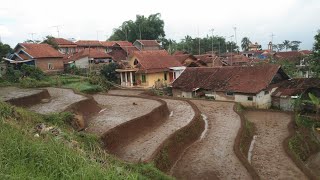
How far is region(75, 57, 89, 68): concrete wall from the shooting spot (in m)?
42.7

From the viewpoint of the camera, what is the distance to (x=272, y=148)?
669 inches

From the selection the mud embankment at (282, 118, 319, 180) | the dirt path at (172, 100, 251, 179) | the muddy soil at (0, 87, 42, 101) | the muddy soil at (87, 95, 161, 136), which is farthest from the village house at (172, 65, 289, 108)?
the muddy soil at (0, 87, 42, 101)

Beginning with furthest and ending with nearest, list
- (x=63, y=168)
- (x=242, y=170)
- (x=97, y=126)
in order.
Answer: (x=97, y=126) → (x=242, y=170) → (x=63, y=168)

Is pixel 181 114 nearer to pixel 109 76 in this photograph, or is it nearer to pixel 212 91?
pixel 212 91

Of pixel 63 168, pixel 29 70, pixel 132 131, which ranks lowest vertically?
pixel 132 131

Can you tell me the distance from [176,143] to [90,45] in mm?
47315

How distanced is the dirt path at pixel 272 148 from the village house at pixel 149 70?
50.2ft

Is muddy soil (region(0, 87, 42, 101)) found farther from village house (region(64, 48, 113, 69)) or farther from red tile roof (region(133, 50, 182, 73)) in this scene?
village house (region(64, 48, 113, 69))

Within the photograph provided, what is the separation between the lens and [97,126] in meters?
16.0

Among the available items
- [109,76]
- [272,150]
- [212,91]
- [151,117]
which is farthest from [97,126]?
[109,76]

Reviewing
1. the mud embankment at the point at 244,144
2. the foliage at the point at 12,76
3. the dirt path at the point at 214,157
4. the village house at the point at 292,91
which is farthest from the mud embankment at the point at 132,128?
the foliage at the point at 12,76

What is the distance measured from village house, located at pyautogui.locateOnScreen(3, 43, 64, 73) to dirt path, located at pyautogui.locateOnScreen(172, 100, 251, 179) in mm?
25401

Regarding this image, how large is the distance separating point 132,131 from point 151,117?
98.7 inches

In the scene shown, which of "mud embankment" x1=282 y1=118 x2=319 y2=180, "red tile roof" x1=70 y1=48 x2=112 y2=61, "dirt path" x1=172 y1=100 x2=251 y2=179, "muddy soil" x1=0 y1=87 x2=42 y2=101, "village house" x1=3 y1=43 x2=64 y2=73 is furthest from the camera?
"red tile roof" x1=70 y1=48 x2=112 y2=61
